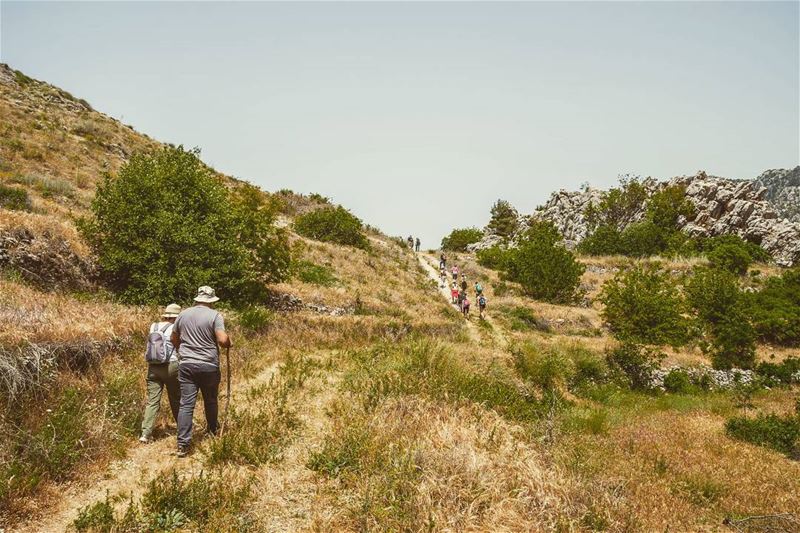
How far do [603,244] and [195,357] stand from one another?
63080mm

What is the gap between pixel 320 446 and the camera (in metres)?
7.11

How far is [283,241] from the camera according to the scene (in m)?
19.1

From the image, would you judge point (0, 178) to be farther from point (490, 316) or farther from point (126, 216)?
point (490, 316)

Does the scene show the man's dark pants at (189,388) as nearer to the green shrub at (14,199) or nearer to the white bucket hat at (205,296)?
the white bucket hat at (205,296)

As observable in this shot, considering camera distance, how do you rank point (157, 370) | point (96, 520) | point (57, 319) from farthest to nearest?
point (57, 319)
point (157, 370)
point (96, 520)

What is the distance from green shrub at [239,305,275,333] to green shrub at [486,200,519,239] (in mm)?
78527

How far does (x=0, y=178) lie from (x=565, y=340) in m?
29.4

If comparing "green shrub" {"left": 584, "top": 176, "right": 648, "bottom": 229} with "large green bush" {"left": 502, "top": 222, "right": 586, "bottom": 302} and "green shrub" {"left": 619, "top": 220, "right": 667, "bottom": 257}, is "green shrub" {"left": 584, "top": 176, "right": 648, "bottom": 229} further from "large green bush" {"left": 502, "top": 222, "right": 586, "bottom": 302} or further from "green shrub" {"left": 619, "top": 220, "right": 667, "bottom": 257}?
"large green bush" {"left": 502, "top": 222, "right": 586, "bottom": 302}

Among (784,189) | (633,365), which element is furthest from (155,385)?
(784,189)

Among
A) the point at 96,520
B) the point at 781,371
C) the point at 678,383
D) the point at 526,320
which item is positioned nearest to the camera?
the point at 96,520

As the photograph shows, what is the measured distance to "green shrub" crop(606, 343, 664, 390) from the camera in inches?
891

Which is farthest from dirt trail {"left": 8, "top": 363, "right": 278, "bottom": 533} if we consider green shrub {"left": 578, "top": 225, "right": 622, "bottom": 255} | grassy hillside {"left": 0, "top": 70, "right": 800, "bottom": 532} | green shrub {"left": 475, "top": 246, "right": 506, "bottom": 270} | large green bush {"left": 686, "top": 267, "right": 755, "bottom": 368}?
green shrub {"left": 578, "top": 225, "right": 622, "bottom": 255}

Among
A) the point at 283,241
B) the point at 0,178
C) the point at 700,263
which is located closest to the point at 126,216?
the point at 283,241

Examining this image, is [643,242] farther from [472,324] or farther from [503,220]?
[472,324]
